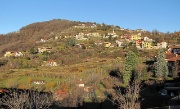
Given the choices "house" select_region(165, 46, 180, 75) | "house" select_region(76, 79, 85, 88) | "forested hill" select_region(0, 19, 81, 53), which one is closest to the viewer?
"house" select_region(165, 46, 180, 75)

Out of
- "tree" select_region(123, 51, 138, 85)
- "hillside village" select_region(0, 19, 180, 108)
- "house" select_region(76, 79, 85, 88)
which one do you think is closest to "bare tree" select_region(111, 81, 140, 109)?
"hillside village" select_region(0, 19, 180, 108)

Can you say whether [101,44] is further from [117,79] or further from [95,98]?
[95,98]

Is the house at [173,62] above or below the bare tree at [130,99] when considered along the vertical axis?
below

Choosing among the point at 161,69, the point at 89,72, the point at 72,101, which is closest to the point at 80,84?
the point at 89,72

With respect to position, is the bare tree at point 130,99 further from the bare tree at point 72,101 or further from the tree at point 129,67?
the tree at point 129,67

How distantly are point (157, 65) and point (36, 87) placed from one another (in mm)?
18122

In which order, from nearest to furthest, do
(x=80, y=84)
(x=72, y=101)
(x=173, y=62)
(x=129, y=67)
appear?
(x=72, y=101), (x=129, y=67), (x=173, y=62), (x=80, y=84)

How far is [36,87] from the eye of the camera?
4409cm

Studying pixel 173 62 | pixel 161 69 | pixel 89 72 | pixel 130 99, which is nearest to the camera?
pixel 130 99

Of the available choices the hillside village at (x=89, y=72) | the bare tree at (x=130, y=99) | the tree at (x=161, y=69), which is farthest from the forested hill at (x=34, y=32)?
the bare tree at (x=130, y=99)

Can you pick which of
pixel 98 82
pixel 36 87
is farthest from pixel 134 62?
pixel 36 87

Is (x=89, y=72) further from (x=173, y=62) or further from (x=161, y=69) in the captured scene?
(x=161, y=69)

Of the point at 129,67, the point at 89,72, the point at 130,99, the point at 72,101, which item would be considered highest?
the point at 130,99

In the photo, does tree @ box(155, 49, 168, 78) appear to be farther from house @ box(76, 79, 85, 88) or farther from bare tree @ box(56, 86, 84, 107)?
bare tree @ box(56, 86, 84, 107)
